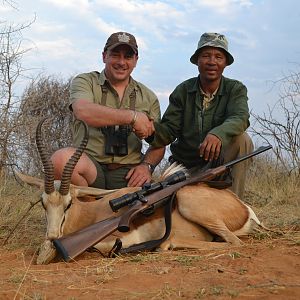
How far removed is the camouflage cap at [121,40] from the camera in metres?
5.36

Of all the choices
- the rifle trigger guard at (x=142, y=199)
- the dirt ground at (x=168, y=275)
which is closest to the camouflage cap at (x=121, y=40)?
the rifle trigger guard at (x=142, y=199)

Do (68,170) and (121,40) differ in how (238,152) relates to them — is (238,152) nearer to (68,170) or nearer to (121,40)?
(121,40)

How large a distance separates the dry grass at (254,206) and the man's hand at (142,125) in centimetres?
121

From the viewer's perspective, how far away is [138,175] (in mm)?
5289

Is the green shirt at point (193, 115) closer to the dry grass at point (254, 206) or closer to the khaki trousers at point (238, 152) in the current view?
the khaki trousers at point (238, 152)

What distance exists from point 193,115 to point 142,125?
31.9 inches

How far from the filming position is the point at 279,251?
154 inches

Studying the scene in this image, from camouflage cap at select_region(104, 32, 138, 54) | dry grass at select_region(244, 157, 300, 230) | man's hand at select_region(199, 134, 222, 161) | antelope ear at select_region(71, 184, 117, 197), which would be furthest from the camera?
dry grass at select_region(244, 157, 300, 230)

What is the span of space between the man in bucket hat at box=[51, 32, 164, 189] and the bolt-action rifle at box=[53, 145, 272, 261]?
779 millimetres

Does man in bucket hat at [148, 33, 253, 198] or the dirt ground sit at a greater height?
man in bucket hat at [148, 33, 253, 198]

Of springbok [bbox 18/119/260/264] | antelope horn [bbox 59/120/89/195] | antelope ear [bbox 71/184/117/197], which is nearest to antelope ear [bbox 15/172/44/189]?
springbok [bbox 18/119/260/264]

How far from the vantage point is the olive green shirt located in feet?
17.8

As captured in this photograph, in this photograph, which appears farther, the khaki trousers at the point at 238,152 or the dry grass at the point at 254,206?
the khaki trousers at the point at 238,152

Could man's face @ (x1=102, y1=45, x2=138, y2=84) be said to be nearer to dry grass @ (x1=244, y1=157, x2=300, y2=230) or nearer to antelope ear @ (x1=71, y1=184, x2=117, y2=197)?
antelope ear @ (x1=71, y1=184, x2=117, y2=197)
